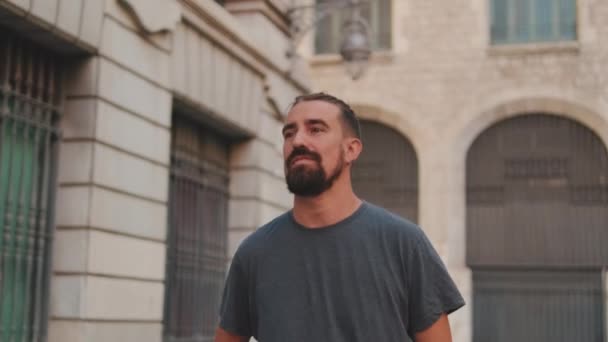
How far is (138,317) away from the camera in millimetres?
8219

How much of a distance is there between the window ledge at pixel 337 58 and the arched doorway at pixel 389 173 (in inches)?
62.9

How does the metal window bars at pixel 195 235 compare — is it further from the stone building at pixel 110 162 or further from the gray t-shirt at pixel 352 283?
the gray t-shirt at pixel 352 283

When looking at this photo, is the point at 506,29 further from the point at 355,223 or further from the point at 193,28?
the point at 355,223

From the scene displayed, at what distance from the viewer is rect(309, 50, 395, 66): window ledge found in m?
22.9

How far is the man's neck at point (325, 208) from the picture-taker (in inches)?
119

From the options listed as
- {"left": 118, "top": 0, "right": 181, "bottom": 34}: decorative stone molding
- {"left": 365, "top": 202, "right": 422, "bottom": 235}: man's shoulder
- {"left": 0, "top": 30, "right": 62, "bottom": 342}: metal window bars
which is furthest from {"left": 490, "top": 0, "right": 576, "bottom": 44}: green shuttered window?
{"left": 365, "top": 202, "right": 422, "bottom": 235}: man's shoulder

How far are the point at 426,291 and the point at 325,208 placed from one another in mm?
409

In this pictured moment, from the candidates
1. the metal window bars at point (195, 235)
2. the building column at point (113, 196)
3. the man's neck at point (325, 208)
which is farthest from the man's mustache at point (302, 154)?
the metal window bars at point (195, 235)

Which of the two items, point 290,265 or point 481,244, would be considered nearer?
point 290,265

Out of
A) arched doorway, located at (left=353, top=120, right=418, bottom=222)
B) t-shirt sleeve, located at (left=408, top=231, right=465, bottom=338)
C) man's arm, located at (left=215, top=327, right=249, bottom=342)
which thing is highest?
arched doorway, located at (left=353, top=120, right=418, bottom=222)

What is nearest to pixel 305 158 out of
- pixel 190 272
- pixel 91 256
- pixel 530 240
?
pixel 91 256

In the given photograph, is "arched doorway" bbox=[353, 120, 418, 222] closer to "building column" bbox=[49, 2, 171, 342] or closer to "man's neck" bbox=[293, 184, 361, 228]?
"building column" bbox=[49, 2, 171, 342]

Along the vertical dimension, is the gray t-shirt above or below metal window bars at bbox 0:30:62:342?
below

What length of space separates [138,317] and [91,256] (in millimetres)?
1039
